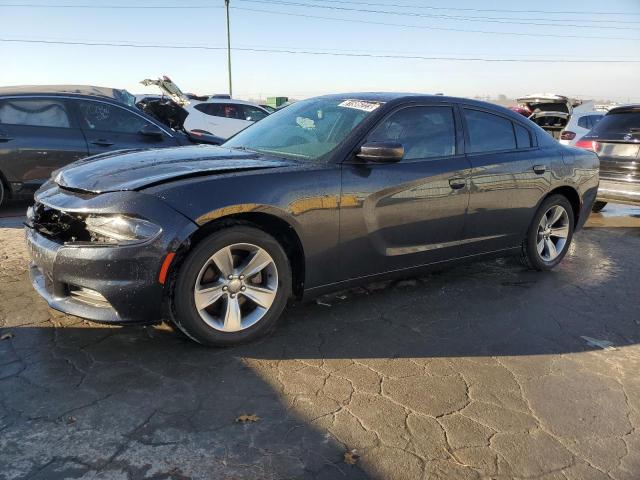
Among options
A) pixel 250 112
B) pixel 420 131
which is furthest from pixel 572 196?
pixel 250 112

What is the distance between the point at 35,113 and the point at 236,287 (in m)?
5.19

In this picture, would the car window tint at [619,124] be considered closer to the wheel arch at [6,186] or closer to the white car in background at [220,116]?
the white car in background at [220,116]

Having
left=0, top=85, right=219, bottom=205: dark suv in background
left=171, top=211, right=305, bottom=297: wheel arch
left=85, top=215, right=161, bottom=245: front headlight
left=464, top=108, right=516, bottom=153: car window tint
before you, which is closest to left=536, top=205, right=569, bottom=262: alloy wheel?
left=464, top=108, right=516, bottom=153: car window tint

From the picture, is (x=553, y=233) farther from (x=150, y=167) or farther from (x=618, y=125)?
(x=150, y=167)

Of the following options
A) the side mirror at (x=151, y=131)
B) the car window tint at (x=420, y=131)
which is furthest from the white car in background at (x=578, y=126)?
the side mirror at (x=151, y=131)

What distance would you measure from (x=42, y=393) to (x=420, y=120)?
3134 millimetres

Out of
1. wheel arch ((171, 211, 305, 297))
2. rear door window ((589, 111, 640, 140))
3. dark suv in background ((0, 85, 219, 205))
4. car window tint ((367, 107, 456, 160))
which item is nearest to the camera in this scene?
wheel arch ((171, 211, 305, 297))

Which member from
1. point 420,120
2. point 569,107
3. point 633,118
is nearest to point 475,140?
point 420,120

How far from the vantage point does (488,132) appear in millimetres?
4578

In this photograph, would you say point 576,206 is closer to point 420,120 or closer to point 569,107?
point 420,120

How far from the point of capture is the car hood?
3.13 metres

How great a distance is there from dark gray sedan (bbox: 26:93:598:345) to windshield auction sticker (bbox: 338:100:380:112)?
0.06 ft

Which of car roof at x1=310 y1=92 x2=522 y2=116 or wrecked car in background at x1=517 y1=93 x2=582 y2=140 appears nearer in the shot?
Result: car roof at x1=310 y1=92 x2=522 y2=116

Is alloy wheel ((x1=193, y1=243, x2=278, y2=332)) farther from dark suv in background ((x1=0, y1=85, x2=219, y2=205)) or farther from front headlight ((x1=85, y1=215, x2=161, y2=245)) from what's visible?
dark suv in background ((x1=0, y1=85, x2=219, y2=205))
